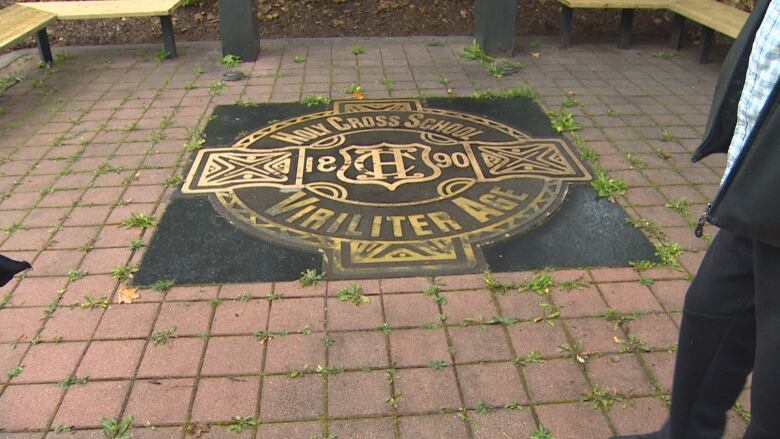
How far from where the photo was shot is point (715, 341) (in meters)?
1.82

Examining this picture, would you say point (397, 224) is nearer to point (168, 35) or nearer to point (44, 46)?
point (168, 35)

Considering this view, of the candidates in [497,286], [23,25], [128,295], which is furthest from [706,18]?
[23,25]

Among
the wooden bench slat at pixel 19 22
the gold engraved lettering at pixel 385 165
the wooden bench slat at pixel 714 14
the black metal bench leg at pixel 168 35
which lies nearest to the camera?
the gold engraved lettering at pixel 385 165

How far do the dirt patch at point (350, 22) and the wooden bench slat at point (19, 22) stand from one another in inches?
44.5

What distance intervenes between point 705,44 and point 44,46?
267 inches

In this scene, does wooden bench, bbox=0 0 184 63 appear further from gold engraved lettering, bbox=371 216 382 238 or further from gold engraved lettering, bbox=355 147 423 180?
gold engraved lettering, bbox=371 216 382 238

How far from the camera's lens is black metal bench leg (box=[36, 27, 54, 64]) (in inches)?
256

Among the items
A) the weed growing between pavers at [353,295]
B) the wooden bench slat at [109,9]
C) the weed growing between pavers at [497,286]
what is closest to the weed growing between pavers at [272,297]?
the weed growing between pavers at [353,295]

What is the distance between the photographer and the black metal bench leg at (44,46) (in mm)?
6496

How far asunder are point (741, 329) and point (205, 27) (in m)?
7.57

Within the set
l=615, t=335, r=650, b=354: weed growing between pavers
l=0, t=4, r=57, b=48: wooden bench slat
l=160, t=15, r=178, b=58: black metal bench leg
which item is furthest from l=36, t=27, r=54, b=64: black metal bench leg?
l=615, t=335, r=650, b=354: weed growing between pavers

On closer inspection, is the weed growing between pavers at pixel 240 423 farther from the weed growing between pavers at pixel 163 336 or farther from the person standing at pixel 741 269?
the person standing at pixel 741 269

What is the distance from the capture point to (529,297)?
301 cm

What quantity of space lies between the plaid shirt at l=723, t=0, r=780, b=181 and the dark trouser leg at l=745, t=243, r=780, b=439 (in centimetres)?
26
